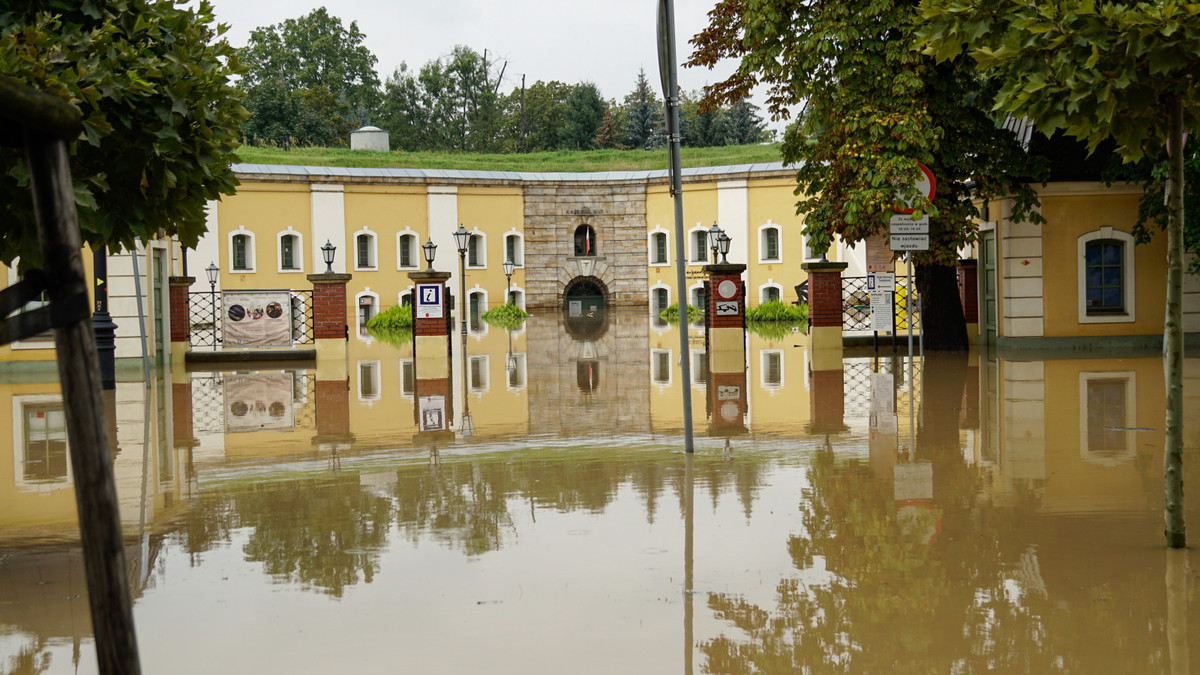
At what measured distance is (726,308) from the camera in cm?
2172

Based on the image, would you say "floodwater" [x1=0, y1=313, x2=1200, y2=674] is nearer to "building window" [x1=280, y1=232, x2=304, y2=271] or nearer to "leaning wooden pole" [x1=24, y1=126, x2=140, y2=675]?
"leaning wooden pole" [x1=24, y1=126, x2=140, y2=675]

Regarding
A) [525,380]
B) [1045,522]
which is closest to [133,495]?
[1045,522]

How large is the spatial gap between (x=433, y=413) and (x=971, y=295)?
15.0 meters

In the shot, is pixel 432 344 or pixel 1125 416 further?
pixel 432 344

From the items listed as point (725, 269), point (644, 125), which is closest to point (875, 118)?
point (725, 269)

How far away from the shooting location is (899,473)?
7.88 meters

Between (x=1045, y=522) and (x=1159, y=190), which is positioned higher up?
(x=1159, y=190)

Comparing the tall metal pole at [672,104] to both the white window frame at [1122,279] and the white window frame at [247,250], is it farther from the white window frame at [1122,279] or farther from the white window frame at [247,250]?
the white window frame at [247,250]

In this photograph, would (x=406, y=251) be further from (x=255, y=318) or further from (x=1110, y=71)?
(x=1110, y=71)

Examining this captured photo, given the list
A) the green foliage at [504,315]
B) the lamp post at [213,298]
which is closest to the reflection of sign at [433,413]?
the lamp post at [213,298]

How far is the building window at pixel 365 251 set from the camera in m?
44.9

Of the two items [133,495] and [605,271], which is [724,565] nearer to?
[133,495]

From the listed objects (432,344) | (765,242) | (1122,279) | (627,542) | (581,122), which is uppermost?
(581,122)

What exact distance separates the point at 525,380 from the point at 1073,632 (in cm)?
1310
